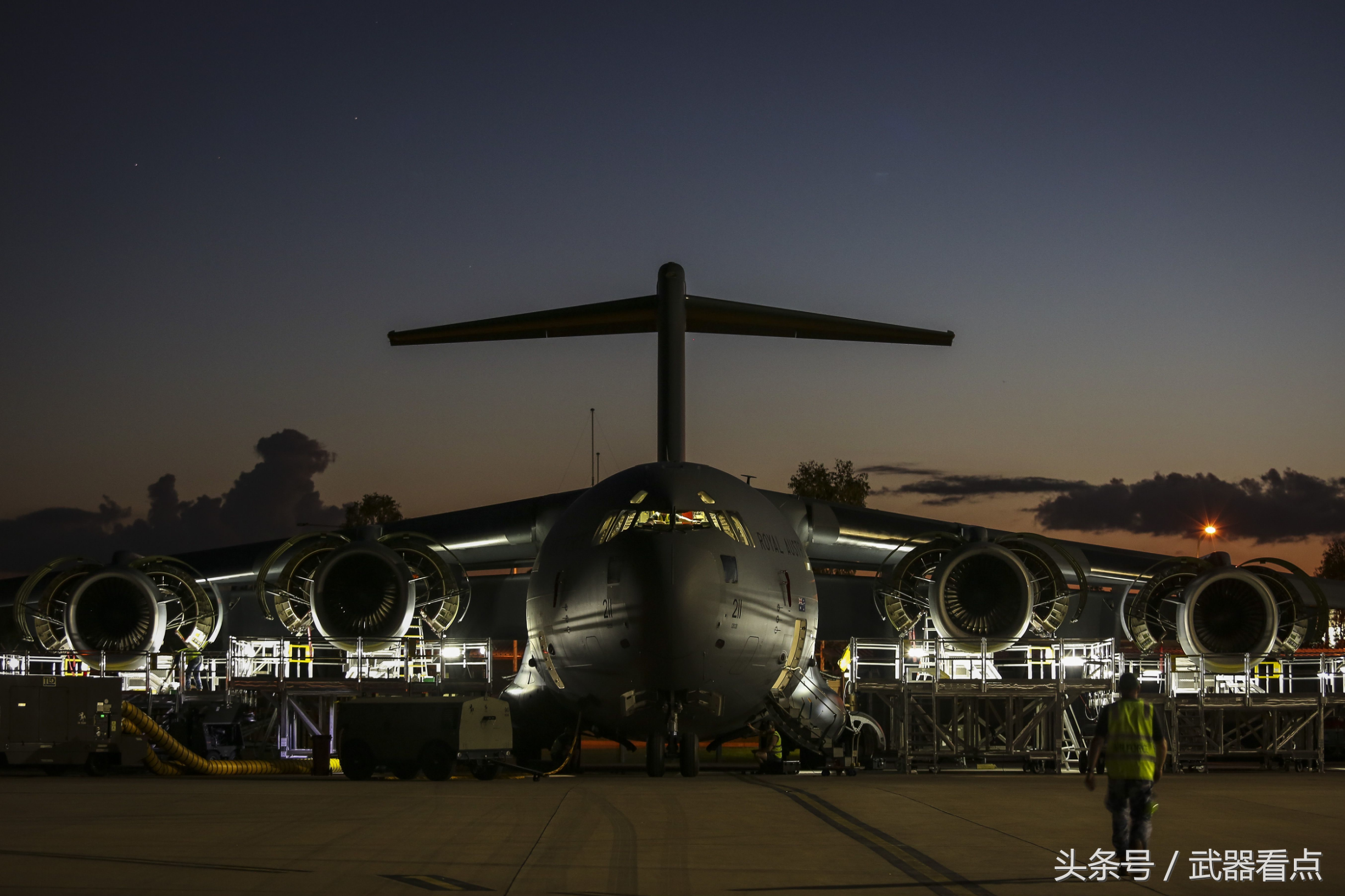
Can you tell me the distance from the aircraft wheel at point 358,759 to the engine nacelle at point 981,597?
8239 millimetres

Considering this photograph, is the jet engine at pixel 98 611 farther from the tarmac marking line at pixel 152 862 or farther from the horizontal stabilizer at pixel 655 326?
the tarmac marking line at pixel 152 862

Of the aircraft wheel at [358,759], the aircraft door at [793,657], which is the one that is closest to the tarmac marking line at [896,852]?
the aircraft door at [793,657]

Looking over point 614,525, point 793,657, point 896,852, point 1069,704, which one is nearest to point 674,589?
point 614,525

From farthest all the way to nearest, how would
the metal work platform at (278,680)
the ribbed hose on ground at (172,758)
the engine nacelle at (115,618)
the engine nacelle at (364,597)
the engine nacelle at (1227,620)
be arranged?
1. the engine nacelle at (115,618)
2. the metal work platform at (278,680)
3. the engine nacelle at (364,597)
4. the engine nacelle at (1227,620)
5. the ribbed hose on ground at (172,758)

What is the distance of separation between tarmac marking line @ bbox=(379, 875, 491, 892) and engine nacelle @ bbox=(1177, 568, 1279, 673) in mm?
15651

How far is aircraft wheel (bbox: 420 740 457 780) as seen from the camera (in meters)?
16.9

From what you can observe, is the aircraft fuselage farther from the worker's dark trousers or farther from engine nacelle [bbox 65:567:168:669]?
the worker's dark trousers

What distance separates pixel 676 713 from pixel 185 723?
875 centimetres

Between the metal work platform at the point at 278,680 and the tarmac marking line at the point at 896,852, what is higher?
the metal work platform at the point at 278,680

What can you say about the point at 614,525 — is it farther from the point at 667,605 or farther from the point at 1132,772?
the point at 1132,772

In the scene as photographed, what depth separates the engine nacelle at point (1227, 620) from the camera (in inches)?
802

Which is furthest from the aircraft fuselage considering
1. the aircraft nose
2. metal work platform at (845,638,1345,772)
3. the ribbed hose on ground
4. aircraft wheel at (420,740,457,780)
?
the ribbed hose on ground

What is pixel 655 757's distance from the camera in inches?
648

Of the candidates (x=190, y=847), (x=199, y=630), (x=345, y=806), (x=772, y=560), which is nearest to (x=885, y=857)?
(x=190, y=847)
